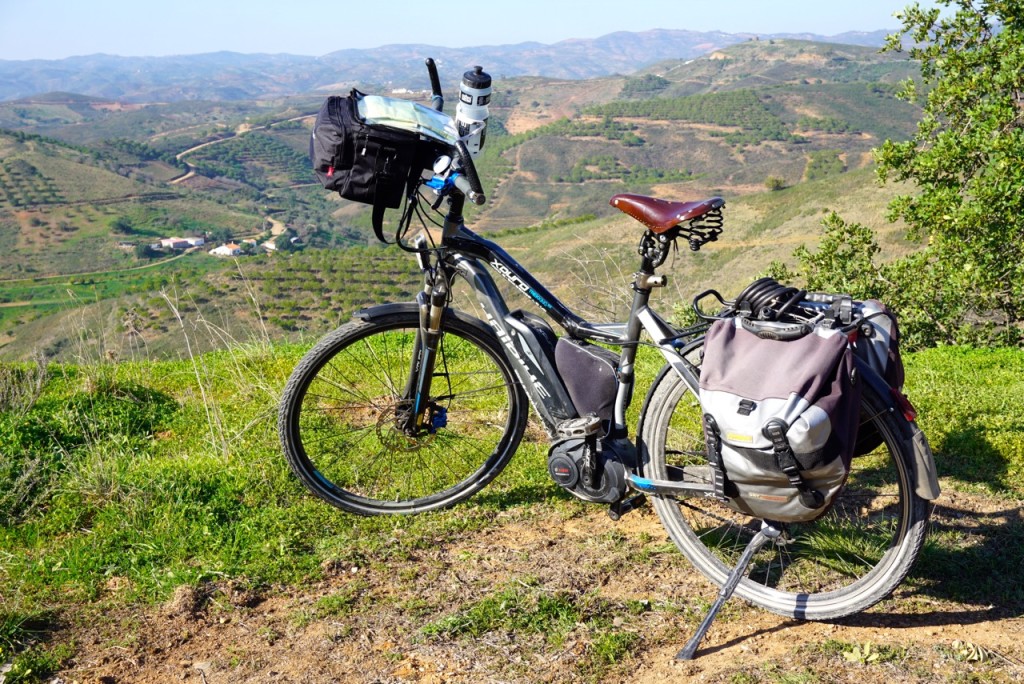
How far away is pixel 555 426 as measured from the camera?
3721mm

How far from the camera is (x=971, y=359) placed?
22.4 feet

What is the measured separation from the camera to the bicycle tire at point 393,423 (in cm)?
395

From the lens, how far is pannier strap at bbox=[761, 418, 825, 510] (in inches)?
105

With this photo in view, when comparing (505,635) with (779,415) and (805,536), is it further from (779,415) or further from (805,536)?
(805,536)

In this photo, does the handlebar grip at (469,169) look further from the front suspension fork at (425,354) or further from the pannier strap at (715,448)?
the pannier strap at (715,448)

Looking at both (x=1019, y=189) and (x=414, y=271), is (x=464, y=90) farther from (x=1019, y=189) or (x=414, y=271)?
(x=414, y=271)

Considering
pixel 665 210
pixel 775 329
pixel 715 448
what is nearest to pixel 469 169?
pixel 665 210

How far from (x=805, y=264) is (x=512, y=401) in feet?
30.3

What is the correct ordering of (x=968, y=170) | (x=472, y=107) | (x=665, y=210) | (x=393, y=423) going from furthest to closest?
(x=968, y=170)
(x=393, y=423)
(x=472, y=107)
(x=665, y=210)

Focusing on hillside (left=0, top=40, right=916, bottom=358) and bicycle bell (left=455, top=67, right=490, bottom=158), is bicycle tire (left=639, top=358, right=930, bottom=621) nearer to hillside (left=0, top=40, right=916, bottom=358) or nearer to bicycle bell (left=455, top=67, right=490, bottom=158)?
bicycle bell (left=455, top=67, right=490, bottom=158)

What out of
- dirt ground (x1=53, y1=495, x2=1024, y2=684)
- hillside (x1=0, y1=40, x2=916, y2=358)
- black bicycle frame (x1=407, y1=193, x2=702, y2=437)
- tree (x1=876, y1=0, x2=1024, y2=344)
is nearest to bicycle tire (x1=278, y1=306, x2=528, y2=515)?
black bicycle frame (x1=407, y1=193, x2=702, y2=437)

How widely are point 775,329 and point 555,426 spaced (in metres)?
1.26

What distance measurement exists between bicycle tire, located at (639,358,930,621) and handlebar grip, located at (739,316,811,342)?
1.15 ft

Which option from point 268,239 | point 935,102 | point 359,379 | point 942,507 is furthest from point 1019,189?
point 268,239
